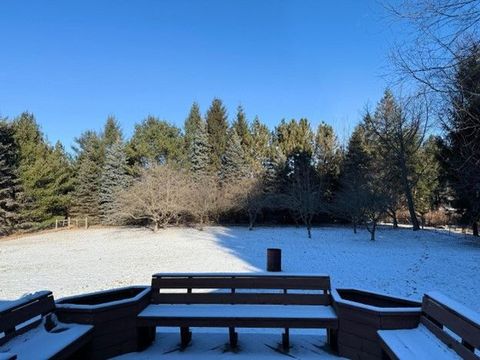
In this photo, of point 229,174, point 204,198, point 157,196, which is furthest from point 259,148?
point 157,196

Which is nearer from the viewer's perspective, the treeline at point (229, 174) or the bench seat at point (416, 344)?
the bench seat at point (416, 344)

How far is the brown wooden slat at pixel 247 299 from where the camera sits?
482 centimetres

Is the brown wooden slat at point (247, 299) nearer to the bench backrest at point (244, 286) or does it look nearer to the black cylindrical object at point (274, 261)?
the bench backrest at point (244, 286)

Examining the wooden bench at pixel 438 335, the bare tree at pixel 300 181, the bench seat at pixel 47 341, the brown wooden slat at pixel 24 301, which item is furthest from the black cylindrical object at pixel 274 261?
the bare tree at pixel 300 181

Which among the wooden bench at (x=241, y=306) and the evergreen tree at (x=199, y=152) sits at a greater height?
the evergreen tree at (x=199, y=152)

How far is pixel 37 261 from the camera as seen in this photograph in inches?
542

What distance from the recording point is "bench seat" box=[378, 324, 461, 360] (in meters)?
3.18

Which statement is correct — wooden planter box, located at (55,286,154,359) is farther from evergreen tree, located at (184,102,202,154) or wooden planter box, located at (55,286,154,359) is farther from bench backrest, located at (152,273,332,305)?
evergreen tree, located at (184,102,202,154)

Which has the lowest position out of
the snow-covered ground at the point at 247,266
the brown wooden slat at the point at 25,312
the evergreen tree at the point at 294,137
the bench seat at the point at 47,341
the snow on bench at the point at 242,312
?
the snow-covered ground at the point at 247,266

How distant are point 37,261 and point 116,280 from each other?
600cm

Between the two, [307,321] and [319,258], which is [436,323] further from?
[319,258]

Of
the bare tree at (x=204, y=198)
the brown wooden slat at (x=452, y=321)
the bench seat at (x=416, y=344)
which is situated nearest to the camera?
the brown wooden slat at (x=452, y=321)

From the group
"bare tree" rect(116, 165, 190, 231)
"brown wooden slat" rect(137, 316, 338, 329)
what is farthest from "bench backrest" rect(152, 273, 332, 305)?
"bare tree" rect(116, 165, 190, 231)

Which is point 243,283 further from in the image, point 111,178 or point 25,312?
point 111,178
